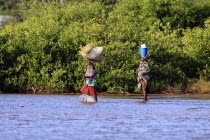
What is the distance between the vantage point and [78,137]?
32.3ft

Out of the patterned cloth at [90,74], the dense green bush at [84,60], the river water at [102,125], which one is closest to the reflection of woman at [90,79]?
the patterned cloth at [90,74]

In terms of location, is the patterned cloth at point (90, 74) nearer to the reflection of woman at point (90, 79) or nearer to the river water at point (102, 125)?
the reflection of woman at point (90, 79)

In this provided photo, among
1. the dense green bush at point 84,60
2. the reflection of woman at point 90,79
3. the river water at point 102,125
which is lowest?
the river water at point 102,125

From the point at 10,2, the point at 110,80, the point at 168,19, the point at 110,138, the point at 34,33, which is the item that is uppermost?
the point at 10,2

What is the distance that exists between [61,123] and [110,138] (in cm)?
259

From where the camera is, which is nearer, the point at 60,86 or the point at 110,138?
the point at 110,138

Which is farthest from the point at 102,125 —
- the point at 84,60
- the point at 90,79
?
the point at 84,60

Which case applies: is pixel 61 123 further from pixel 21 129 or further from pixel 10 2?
pixel 10 2

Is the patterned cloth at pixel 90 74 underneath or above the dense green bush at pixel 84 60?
underneath

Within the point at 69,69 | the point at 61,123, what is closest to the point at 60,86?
the point at 69,69

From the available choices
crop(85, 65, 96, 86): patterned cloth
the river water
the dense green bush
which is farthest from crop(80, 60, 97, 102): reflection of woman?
the dense green bush

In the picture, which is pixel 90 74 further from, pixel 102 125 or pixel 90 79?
pixel 102 125

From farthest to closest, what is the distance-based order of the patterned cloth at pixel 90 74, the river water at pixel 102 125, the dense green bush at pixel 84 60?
the dense green bush at pixel 84 60 < the patterned cloth at pixel 90 74 < the river water at pixel 102 125

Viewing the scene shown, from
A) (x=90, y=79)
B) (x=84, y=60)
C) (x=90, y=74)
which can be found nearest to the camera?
(x=90, y=74)
